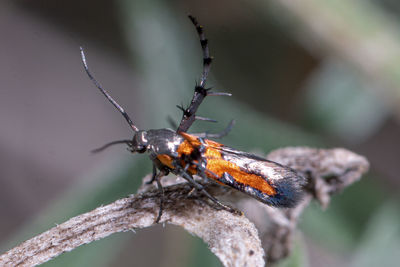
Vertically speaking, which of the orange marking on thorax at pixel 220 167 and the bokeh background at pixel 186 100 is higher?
the bokeh background at pixel 186 100

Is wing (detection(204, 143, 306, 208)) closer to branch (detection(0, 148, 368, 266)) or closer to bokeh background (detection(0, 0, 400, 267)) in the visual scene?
branch (detection(0, 148, 368, 266))

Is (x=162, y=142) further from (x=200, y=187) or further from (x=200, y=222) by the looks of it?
(x=200, y=222)

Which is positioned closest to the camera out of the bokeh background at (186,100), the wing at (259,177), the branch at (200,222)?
the branch at (200,222)

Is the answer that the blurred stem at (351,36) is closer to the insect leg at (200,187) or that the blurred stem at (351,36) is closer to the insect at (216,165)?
the insect at (216,165)

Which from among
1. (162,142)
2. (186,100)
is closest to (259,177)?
(162,142)

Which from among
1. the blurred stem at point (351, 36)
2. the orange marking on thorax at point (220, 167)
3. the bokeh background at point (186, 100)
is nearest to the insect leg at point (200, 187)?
the orange marking on thorax at point (220, 167)

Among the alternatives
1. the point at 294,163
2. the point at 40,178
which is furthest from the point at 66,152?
the point at 294,163
